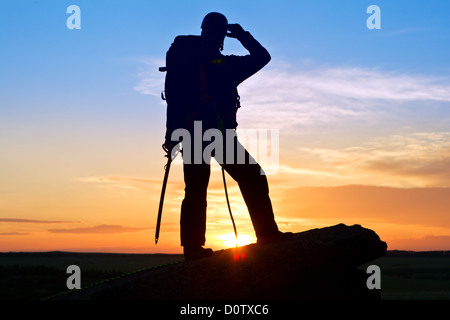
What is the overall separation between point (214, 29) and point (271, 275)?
15.2 feet

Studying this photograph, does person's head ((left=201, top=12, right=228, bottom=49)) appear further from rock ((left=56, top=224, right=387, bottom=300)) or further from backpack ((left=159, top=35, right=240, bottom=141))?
rock ((left=56, top=224, right=387, bottom=300))

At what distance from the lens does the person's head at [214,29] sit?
9.86 meters

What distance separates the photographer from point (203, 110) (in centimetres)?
985

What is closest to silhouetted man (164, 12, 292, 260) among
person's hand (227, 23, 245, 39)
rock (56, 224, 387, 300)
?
person's hand (227, 23, 245, 39)

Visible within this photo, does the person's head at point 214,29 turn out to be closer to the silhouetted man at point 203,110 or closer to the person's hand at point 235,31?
the silhouetted man at point 203,110

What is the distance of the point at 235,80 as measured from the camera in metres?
10.2

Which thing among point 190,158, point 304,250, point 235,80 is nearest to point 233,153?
point 190,158

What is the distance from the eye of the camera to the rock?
9.05m
